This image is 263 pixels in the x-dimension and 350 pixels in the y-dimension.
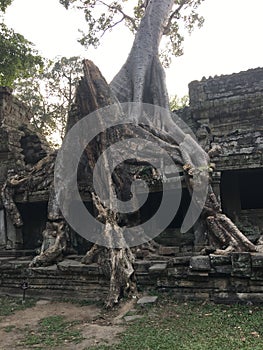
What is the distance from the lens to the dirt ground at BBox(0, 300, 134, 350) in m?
3.56

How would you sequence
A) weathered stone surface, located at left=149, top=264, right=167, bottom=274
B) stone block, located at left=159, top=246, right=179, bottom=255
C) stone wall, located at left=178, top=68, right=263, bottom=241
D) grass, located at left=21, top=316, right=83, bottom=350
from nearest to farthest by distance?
grass, located at left=21, top=316, right=83, bottom=350 < weathered stone surface, located at left=149, top=264, right=167, bottom=274 < stone block, located at left=159, top=246, right=179, bottom=255 < stone wall, located at left=178, top=68, right=263, bottom=241

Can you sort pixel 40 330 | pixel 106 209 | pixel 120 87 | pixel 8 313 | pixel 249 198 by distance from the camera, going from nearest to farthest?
pixel 40 330
pixel 8 313
pixel 106 209
pixel 249 198
pixel 120 87

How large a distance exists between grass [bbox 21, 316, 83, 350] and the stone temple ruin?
1.03 metres

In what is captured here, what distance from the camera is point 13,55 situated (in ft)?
27.9

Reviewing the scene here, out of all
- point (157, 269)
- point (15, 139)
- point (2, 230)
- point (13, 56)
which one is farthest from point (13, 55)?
point (157, 269)

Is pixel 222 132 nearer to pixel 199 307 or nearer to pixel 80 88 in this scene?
pixel 80 88

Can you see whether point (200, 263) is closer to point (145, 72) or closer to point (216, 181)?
point (216, 181)

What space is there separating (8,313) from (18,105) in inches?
267

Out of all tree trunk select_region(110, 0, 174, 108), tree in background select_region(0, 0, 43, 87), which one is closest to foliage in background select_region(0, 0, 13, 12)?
tree in background select_region(0, 0, 43, 87)

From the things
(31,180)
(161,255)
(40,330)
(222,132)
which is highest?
(222,132)

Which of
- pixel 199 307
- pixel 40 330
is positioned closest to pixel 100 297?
pixel 40 330

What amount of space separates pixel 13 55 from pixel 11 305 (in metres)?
6.05

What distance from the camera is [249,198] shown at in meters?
8.12

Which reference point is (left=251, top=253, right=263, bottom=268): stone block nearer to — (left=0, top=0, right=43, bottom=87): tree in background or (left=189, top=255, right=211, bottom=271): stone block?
(left=189, top=255, right=211, bottom=271): stone block
